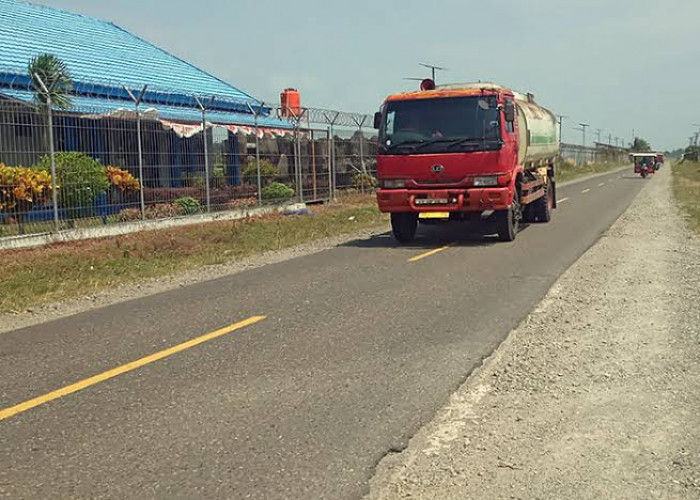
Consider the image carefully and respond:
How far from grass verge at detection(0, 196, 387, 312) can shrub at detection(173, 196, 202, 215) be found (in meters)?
0.69

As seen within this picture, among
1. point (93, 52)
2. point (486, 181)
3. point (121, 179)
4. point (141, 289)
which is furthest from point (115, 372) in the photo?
point (93, 52)

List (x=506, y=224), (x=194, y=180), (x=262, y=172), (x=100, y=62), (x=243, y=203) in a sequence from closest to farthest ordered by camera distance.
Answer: (x=506, y=224) → (x=194, y=180) → (x=243, y=203) → (x=262, y=172) → (x=100, y=62)

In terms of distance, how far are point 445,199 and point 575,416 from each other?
9.06 m

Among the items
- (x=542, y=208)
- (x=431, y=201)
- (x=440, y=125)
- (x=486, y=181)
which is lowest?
(x=542, y=208)

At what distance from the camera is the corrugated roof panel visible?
83.0ft

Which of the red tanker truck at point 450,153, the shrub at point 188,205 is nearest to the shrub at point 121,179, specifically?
the shrub at point 188,205

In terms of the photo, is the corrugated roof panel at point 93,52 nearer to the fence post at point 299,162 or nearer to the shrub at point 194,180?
the fence post at point 299,162

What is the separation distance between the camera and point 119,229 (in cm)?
1584

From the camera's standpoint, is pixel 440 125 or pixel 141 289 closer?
pixel 141 289

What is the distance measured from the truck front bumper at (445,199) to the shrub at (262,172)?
827 centimetres

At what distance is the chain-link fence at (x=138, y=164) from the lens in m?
13.7

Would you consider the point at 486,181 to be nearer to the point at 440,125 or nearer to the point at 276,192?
the point at 440,125

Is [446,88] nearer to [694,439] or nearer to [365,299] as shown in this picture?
[365,299]

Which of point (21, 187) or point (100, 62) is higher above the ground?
point (100, 62)
